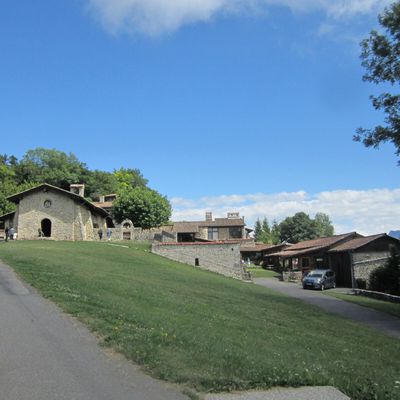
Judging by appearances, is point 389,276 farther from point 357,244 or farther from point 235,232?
→ point 235,232

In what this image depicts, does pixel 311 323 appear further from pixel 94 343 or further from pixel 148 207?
pixel 148 207

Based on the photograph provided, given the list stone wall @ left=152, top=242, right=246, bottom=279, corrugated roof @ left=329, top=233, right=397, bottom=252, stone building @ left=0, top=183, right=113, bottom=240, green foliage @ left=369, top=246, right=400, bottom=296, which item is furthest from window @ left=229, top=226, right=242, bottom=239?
green foliage @ left=369, top=246, right=400, bottom=296

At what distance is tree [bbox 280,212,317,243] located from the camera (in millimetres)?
117000

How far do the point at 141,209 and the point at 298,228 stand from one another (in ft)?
213

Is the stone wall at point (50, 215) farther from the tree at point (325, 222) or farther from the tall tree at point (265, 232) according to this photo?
the tree at point (325, 222)

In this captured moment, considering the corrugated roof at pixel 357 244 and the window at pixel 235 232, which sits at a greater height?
the window at pixel 235 232

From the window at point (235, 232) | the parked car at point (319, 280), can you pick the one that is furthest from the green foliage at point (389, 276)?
the window at point (235, 232)

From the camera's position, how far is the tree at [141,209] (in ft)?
208

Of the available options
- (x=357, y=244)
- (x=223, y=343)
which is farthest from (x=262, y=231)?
(x=223, y=343)

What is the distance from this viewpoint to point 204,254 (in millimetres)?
45375

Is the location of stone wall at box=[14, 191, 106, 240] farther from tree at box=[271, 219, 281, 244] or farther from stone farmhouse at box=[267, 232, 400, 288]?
tree at box=[271, 219, 281, 244]

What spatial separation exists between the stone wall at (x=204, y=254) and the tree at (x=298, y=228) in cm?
7482

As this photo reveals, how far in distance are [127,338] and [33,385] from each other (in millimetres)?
2357

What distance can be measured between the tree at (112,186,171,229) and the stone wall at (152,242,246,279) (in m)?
18.5
